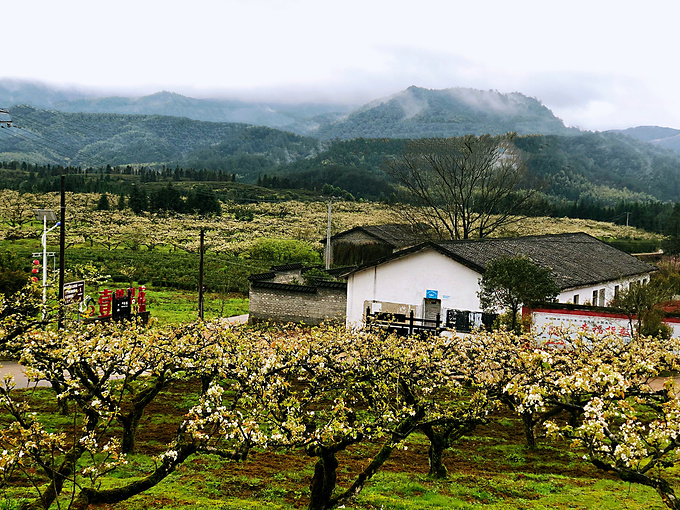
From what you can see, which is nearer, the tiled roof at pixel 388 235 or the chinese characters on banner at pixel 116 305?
the chinese characters on banner at pixel 116 305

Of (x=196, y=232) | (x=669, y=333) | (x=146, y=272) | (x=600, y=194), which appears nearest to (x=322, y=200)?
(x=196, y=232)

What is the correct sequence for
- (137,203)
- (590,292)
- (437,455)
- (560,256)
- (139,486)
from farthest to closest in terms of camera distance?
(137,203)
(560,256)
(590,292)
(437,455)
(139,486)

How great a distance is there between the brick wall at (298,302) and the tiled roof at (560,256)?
5.15 metres

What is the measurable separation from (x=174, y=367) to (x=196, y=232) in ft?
164

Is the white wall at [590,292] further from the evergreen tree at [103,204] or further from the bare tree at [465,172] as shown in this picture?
the evergreen tree at [103,204]

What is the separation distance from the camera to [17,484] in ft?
Answer: 30.0

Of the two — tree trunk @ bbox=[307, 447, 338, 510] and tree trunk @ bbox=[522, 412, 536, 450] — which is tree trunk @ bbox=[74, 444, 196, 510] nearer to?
tree trunk @ bbox=[307, 447, 338, 510]

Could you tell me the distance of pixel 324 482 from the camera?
7809 millimetres

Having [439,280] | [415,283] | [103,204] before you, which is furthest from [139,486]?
[103,204]

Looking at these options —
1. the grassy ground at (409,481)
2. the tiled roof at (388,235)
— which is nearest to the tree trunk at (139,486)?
the grassy ground at (409,481)

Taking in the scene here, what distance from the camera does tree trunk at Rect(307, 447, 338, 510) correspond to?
771 centimetres

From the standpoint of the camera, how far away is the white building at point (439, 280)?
20703mm

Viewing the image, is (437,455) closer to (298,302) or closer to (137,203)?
(298,302)

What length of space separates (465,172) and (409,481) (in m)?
29.9
